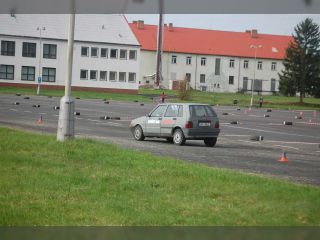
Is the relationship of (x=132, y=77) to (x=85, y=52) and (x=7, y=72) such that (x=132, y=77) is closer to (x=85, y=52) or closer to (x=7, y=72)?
(x=85, y=52)

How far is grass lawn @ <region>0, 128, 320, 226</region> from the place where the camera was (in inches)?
272

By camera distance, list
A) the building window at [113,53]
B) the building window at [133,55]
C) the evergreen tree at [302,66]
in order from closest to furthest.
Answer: the evergreen tree at [302,66] < the building window at [113,53] < the building window at [133,55]

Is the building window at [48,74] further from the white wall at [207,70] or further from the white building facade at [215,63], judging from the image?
the white wall at [207,70]

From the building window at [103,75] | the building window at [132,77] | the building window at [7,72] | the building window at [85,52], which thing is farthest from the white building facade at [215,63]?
the building window at [7,72]

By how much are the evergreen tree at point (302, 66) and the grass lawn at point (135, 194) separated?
55621 mm

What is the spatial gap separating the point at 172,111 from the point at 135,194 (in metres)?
14.3

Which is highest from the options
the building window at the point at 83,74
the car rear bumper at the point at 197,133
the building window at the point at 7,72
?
the building window at the point at 83,74

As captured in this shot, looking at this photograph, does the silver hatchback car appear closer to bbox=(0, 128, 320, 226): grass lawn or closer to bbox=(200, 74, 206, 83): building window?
bbox=(0, 128, 320, 226): grass lawn

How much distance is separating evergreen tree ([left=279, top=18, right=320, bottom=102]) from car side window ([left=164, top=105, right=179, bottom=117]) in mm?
43692

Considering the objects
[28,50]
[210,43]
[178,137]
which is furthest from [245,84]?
[178,137]

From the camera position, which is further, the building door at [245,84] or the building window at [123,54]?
the building door at [245,84]

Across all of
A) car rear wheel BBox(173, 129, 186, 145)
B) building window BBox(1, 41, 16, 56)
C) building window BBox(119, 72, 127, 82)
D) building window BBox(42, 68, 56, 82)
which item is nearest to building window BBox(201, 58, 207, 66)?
building window BBox(119, 72, 127, 82)

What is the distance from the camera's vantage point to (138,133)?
897 inches

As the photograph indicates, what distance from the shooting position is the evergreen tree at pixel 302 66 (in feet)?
215
